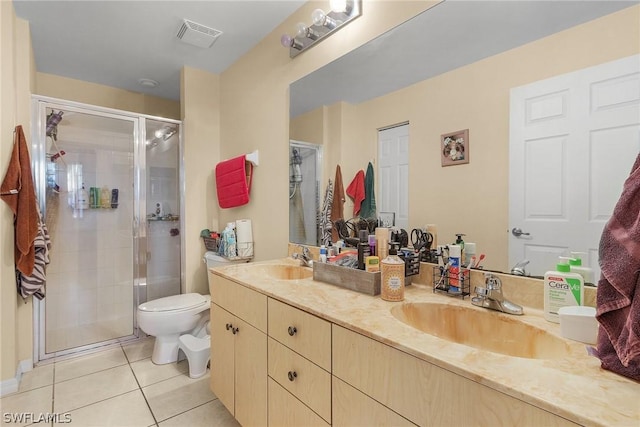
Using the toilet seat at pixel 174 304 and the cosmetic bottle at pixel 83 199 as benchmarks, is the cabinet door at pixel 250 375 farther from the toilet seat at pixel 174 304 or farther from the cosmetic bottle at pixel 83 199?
the cosmetic bottle at pixel 83 199

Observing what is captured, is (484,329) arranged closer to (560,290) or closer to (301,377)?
(560,290)

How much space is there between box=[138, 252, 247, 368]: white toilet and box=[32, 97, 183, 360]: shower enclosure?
0.65 metres

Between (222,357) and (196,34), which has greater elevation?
(196,34)

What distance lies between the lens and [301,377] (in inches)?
41.4

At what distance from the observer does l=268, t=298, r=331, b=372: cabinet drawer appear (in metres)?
0.96

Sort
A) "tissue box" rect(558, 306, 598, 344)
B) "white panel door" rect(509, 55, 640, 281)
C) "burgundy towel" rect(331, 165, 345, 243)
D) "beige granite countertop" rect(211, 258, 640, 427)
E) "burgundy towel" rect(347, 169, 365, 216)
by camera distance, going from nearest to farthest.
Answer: "beige granite countertop" rect(211, 258, 640, 427), "tissue box" rect(558, 306, 598, 344), "white panel door" rect(509, 55, 640, 281), "burgundy towel" rect(347, 169, 365, 216), "burgundy towel" rect(331, 165, 345, 243)

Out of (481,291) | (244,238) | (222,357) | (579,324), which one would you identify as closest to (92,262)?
(244,238)

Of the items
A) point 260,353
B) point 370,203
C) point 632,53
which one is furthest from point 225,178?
point 632,53

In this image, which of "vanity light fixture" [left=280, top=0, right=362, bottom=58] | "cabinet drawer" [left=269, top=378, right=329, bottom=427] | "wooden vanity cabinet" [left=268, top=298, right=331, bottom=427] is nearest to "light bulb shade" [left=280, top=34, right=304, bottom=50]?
"vanity light fixture" [left=280, top=0, right=362, bottom=58]

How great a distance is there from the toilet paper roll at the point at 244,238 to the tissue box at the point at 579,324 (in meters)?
1.96

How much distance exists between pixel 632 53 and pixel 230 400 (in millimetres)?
1986

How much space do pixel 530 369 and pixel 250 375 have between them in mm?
1092

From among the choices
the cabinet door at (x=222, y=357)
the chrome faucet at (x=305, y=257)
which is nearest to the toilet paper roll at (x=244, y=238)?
the chrome faucet at (x=305, y=257)

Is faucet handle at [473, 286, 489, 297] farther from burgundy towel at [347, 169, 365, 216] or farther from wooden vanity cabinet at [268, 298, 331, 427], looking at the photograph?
burgundy towel at [347, 169, 365, 216]
